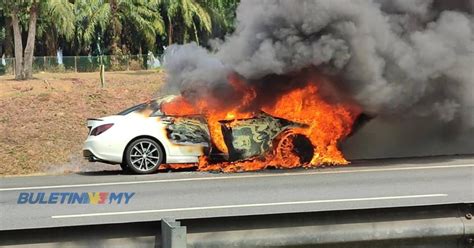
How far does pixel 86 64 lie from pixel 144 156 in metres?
26.8

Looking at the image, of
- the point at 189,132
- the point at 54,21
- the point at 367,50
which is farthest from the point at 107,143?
the point at 54,21

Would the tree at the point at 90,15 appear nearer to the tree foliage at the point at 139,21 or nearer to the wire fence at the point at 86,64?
the tree foliage at the point at 139,21

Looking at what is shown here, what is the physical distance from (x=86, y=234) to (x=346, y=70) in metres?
7.25

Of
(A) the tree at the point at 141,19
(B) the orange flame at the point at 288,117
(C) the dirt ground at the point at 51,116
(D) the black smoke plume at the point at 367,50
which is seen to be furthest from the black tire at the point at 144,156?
(A) the tree at the point at 141,19

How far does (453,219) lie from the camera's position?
3.08 m

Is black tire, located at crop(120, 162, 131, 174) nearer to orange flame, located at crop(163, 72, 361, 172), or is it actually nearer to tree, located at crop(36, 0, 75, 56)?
orange flame, located at crop(163, 72, 361, 172)

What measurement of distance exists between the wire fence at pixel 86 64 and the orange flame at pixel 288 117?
2215 centimetres

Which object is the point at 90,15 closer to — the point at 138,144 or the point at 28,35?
the point at 28,35

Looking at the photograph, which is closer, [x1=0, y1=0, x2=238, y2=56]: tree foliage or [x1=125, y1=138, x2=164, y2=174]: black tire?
[x1=125, y1=138, x2=164, y2=174]: black tire

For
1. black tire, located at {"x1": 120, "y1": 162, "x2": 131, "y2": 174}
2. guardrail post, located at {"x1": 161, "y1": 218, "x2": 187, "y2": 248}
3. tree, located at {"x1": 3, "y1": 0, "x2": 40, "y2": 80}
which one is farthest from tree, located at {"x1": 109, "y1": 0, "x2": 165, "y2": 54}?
guardrail post, located at {"x1": 161, "y1": 218, "x2": 187, "y2": 248}

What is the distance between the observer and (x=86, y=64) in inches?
1378

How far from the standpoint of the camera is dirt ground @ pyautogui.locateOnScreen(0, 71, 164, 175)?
514 inches

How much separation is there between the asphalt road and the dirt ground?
→ 2862 millimetres

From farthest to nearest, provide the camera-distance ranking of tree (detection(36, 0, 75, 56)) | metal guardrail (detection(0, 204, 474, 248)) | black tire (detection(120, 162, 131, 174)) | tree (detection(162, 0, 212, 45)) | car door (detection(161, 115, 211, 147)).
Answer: tree (detection(162, 0, 212, 45)) < tree (detection(36, 0, 75, 56)) < black tire (detection(120, 162, 131, 174)) < car door (detection(161, 115, 211, 147)) < metal guardrail (detection(0, 204, 474, 248))
